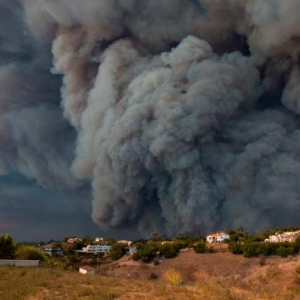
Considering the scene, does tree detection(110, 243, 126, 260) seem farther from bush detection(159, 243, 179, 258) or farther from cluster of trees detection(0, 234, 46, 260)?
cluster of trees detection(0, 234, 46, 260)

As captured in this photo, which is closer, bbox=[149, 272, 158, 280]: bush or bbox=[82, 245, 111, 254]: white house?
bbox=[149, 272, 158, 280]: bush

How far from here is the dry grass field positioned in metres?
9.50

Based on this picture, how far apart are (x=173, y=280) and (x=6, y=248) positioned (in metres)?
19.8

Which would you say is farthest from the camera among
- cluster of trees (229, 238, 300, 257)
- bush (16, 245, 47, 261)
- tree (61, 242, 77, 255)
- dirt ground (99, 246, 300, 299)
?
tree (61, 242, 77, 255)

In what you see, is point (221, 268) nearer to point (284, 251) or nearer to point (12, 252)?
point (284, 251)

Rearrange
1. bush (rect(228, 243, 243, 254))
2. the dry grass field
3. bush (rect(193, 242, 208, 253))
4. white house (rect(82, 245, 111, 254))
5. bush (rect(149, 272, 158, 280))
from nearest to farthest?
the dry grass field → bush (rect(149, 272, 158, 280)) → bush (rect(228, 243, 243, 254)) → bush (rect(193, 242, 208, 253)) → white house (rect(82, 245, 111, 254))

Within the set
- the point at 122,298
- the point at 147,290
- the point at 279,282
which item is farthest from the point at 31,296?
the point at 279,282

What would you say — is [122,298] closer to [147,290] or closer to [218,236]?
[147,290]

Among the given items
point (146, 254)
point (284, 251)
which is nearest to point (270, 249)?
point (284, 251)

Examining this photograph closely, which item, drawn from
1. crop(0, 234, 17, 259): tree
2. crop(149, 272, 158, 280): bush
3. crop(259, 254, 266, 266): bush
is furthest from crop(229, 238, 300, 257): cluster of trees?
crop(0, 234, 17, 259): tree

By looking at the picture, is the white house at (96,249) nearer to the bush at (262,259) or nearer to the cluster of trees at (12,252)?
the cluster of trees at (12,252)

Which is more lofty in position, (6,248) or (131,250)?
(131,250)

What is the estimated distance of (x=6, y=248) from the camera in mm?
30094

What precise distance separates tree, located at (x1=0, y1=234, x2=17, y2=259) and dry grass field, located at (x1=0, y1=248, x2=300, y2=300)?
298 inches
